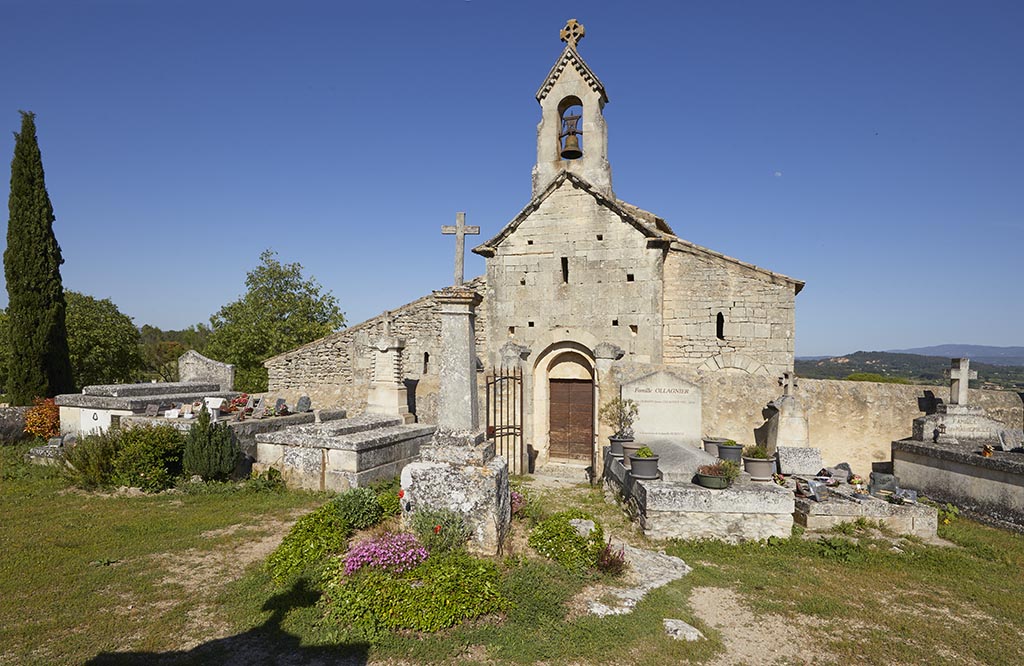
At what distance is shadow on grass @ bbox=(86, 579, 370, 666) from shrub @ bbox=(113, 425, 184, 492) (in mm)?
5919

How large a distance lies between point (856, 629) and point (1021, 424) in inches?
353

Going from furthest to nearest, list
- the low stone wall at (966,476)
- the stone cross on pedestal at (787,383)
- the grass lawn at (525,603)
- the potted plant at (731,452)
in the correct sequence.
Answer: the stone cross on pedestal at (787,383) → the potted plant at (731,452) → the low stone wall at (966,476) → the grass lawn at (525,603)

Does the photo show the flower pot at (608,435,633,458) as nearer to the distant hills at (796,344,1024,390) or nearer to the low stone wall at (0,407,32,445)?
the distant hills at (796,344,1024,390)

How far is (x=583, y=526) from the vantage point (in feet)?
22.3

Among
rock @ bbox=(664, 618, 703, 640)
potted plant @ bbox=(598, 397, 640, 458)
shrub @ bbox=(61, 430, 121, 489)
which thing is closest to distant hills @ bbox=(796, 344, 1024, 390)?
potted plant @ bbox=(598, 397, 640, 458)

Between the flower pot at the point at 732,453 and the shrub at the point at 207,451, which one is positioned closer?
the shrub at the point at 207,451

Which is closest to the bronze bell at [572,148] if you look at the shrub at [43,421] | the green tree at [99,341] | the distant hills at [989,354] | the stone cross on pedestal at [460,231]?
the stone cross on pedestal at [460,231]

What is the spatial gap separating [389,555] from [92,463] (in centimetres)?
755

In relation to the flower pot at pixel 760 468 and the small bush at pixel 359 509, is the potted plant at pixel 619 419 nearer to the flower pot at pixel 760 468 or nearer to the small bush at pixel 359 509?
the flower pot at pixel 760 468

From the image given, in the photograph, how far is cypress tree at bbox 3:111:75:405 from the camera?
17047mm

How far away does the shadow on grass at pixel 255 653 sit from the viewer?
429 centimetres

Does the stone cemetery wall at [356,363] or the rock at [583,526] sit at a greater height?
the stone cemetery wall at [356,363]

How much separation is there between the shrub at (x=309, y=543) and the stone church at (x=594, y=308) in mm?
6191

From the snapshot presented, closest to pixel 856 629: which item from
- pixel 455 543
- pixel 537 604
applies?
pixel 537 604
